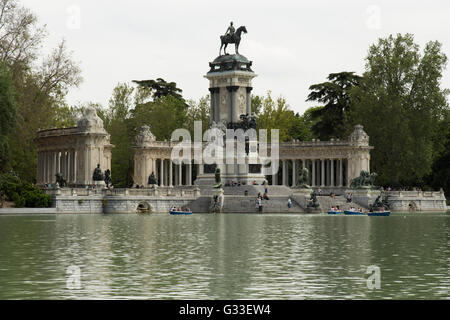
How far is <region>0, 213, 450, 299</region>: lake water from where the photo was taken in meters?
20.2

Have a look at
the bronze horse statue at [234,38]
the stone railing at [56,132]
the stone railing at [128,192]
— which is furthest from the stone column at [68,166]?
the bronze horse statue at [234,38]

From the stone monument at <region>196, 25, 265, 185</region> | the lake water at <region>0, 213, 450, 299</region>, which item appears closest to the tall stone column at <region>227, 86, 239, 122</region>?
the stone monument at <region>196, 25, 265, 185</region>

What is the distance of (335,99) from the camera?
110 meters

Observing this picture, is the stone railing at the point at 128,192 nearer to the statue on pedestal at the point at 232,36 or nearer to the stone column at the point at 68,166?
the stone column at the point at 68,166

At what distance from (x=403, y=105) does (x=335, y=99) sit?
1318 centimetres

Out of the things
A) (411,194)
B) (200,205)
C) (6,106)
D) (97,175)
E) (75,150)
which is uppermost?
(6,106)

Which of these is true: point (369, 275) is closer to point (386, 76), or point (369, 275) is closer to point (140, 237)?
point (140, 237)

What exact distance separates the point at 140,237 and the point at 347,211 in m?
39.6

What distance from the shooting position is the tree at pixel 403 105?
96.1 meters

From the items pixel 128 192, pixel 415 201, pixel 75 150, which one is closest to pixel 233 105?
pixel 75 150

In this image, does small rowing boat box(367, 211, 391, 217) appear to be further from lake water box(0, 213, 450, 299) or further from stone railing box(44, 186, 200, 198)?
lake water box(0, 213, 450, 299)

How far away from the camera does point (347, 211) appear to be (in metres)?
74.8

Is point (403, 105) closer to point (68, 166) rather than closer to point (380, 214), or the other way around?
point (380, 214)

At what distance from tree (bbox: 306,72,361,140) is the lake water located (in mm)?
68825
